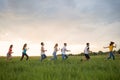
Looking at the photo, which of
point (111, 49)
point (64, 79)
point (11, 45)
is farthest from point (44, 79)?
point (11, 45)


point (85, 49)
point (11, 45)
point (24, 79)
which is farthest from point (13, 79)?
point (11, 45)

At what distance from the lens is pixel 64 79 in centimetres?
819

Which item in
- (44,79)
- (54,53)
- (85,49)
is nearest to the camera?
(44,79)

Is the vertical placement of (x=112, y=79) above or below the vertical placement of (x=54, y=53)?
below

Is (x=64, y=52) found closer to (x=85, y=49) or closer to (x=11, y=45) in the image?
(x=85, y=49)

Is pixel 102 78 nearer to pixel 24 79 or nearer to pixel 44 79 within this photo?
pixel 44 79

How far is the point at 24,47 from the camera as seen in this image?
26359 mm

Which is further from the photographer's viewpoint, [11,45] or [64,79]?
[11,45]

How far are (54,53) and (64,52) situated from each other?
115 centimetres

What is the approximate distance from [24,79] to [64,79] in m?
1.49

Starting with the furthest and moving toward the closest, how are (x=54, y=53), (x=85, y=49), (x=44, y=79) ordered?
(x=54, y=53), (x=85, y=49), (x=44, y=79)

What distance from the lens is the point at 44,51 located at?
24.8m

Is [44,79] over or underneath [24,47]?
underneath

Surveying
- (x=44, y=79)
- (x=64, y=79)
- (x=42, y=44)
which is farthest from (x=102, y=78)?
(x=42, y=44)
